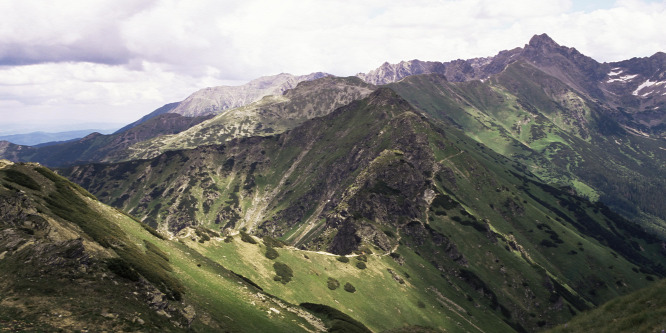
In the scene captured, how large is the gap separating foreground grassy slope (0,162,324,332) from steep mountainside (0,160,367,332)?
103mm

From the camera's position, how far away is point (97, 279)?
39.1 m

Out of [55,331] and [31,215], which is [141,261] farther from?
[55,331]

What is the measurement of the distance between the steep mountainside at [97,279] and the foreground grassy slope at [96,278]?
10 cm

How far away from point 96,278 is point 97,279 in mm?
230

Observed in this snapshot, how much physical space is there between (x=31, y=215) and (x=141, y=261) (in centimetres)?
1660

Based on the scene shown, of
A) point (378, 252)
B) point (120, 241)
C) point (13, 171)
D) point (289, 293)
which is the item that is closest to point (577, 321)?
point (120, 241)

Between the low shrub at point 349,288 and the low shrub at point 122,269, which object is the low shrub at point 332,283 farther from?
the low shrub at point 122,269

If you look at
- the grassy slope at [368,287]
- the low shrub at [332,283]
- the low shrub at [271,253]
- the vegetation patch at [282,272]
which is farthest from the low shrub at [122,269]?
the low shrub at [332,283]

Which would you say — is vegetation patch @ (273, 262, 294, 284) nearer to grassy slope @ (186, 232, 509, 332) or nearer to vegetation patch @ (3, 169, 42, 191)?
grassy slope @ (186, 232, 509, 332)

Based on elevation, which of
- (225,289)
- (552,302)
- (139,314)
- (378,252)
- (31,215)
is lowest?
(552,302)

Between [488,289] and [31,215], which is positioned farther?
[488,289]

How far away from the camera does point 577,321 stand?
22469mm

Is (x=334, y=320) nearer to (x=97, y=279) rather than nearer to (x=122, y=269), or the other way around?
(x=122, y=269)

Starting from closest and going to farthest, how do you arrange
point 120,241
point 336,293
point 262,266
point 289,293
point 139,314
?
point 139,314
point 120,241
point 289,293
point 262,266
point 336,293
